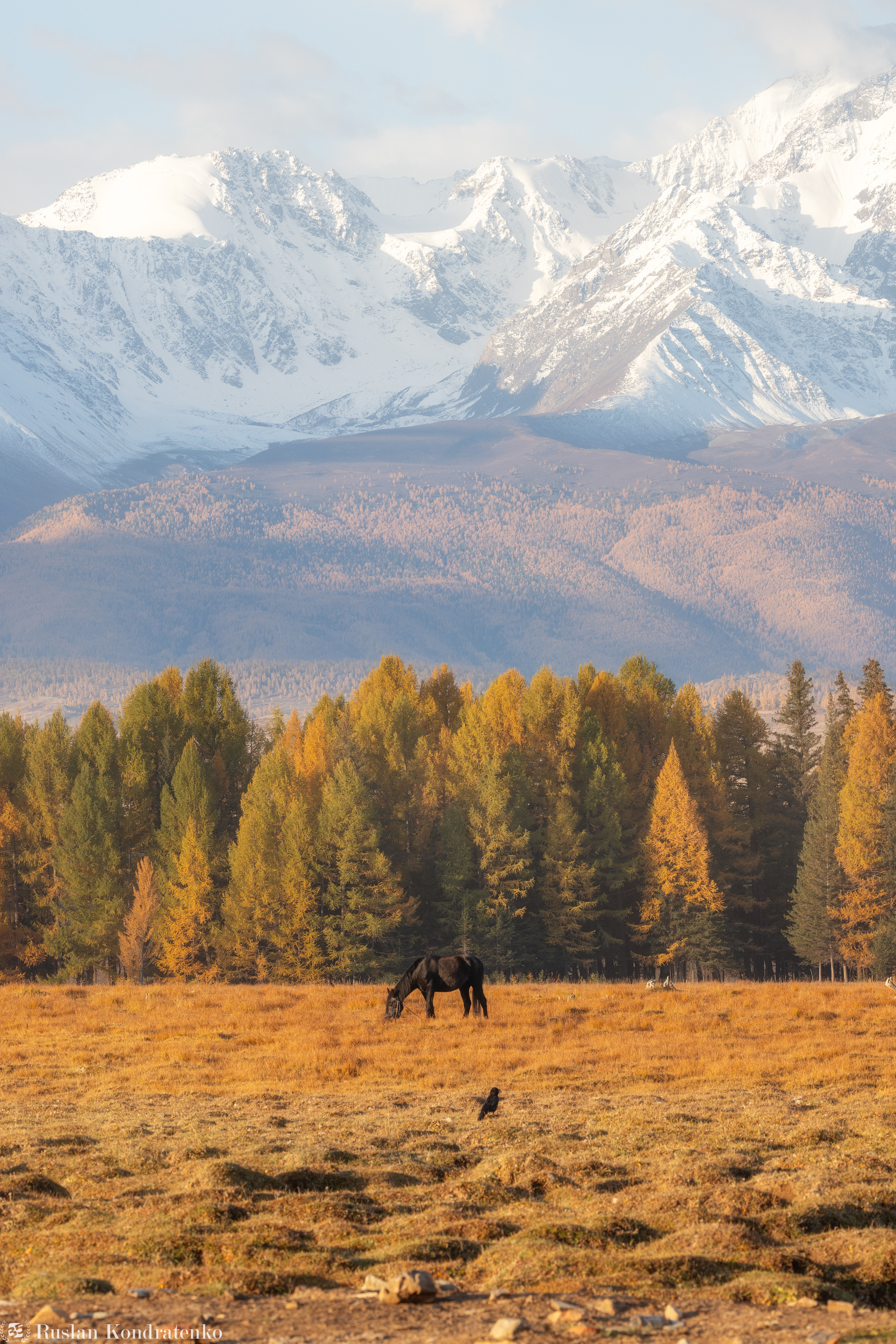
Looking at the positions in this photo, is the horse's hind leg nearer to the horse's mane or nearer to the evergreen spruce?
the horse's mane

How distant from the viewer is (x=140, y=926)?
2864 inches

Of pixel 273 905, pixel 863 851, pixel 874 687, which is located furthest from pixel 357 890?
pixel 874 687

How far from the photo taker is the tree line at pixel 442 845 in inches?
2904

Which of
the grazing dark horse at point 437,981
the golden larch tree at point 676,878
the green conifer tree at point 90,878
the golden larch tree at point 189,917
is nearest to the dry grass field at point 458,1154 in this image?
the grazing dark horse at point 437,981

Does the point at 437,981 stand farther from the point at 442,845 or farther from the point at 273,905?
the point at 442,845

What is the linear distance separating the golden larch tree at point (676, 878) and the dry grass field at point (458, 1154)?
33251mm

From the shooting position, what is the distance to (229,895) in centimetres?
7344

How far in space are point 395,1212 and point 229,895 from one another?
190 ft

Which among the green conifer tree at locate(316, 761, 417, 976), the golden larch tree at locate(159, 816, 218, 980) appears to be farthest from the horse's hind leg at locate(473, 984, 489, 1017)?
the golden larch tree at locate(159, 816, 218, 980)

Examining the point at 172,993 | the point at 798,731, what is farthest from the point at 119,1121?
the point at 798,731

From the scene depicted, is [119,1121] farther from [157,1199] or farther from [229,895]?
[229,895]

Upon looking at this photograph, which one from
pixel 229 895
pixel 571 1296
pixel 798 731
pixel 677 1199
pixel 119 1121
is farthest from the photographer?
pixel 798 731

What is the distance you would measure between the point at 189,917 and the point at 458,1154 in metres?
55.7

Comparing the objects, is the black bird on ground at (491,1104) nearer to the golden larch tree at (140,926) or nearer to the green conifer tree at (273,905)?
the green conifer tree at (273,905)
